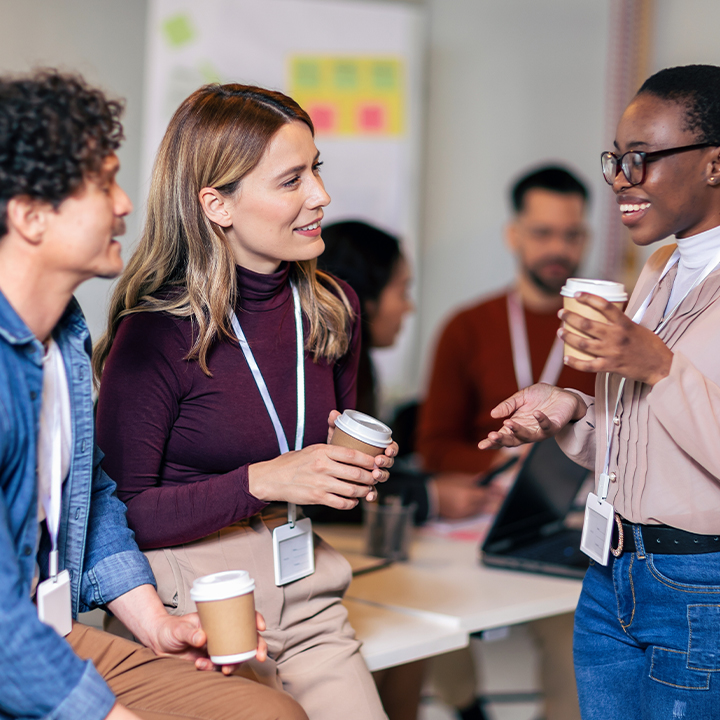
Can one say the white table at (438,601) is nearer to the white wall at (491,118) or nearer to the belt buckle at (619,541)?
the belt buckle at (619,541)

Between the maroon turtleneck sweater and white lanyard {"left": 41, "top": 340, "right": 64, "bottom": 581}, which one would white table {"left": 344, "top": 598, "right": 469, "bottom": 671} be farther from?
white lanyard {"left": 41, "top": 340, "right": 64, "bottom": 581}

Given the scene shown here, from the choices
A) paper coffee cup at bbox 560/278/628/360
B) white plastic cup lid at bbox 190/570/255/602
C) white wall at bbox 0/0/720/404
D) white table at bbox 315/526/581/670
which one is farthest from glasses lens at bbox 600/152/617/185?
white wall at bbox 0/0/720/404

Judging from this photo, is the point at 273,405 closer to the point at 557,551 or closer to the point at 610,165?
the point at 610,165

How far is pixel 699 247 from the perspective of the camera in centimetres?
133

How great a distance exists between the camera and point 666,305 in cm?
140

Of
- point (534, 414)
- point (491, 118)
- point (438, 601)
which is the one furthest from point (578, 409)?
point (491, 118)

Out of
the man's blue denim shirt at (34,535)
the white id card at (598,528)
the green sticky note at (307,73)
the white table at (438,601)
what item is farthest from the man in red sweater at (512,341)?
the man's blue denim shirt at (34,535)

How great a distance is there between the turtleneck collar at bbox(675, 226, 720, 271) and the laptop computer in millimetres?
794

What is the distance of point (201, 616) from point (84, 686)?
0.18m

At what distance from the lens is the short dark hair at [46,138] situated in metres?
1.12

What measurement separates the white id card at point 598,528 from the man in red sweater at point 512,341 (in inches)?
55.8

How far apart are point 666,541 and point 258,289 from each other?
0.84 meters

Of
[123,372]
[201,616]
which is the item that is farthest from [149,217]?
[201,616]

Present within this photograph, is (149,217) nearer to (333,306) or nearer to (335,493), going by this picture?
(333,306)
